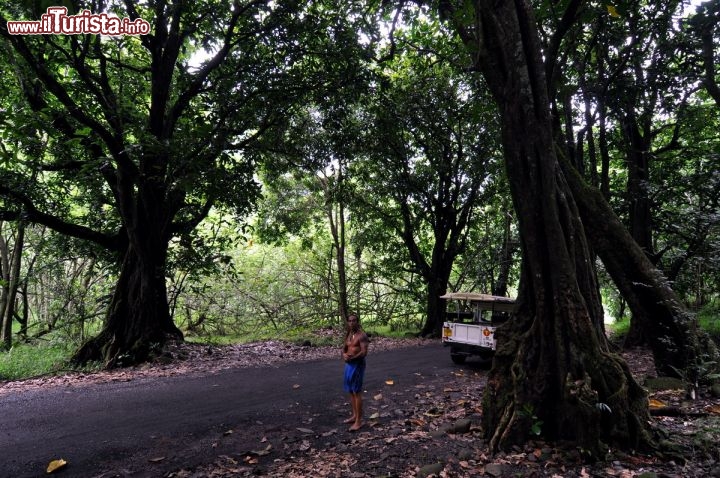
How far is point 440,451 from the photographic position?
206 inches

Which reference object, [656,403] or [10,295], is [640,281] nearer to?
[656,403]

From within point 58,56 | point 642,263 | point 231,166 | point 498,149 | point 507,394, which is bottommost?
point 507,394

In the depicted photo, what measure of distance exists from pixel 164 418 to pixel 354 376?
3098 mm

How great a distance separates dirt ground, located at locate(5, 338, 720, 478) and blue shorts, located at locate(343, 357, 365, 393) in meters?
0.60

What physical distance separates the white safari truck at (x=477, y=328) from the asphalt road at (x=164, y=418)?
1.52 metres

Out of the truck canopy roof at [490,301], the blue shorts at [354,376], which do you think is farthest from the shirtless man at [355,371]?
the truck canopy roof at [490,301]

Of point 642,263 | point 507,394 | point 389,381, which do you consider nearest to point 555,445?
point 507,394

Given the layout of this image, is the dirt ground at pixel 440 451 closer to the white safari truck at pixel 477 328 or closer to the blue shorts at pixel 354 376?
the blue shorts at pixel 354 376

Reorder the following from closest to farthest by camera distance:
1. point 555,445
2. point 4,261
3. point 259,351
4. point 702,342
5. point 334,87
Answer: point 555,445
point 702,342
point 334,87
point 259,351
point 4,261

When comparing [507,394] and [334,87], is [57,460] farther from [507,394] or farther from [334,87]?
A: [334,87]

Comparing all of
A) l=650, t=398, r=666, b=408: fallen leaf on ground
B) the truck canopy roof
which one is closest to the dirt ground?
l=650, t=398, r=666, b=408: fallen leaf on ground

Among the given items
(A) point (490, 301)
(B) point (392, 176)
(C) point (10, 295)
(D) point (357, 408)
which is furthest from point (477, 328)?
(C) point (10, 295)

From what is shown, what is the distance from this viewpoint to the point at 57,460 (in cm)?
511

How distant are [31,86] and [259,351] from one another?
9541mm
